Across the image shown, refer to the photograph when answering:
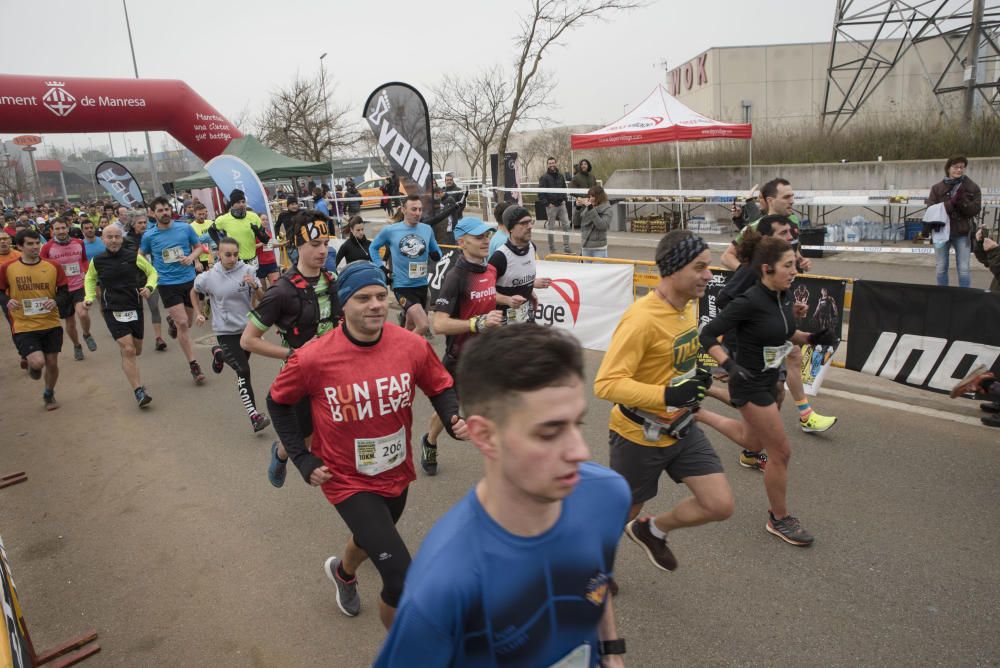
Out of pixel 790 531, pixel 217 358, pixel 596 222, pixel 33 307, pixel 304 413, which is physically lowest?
pixel 790 531

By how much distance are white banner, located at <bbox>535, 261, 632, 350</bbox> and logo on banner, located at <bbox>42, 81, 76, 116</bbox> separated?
13.2 meters

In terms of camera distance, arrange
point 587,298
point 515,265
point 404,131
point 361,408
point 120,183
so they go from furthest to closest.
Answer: point 120,183 < point 404,131 < point 587,298 < point 515,265 < point 361,408

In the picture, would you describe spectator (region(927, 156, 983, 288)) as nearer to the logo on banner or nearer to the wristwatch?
the wristwatch

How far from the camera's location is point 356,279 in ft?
10.2

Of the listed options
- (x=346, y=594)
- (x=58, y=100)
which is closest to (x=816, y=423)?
(x=346, y=594)

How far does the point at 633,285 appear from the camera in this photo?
8.56 meters

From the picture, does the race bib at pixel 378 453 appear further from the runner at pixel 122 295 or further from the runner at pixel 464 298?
the runner at pixel 122 295

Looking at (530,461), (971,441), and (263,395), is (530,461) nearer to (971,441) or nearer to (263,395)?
(971,441)

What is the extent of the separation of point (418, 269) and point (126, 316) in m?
3.45

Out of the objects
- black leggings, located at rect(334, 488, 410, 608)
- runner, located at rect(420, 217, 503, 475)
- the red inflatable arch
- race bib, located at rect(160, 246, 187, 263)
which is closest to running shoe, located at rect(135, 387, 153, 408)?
race bib, located at rect(160, 246, 187, 263)

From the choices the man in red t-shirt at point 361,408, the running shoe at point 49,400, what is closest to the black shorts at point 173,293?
the running shoe at point 49,400

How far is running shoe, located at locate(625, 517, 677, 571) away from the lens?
141 inches

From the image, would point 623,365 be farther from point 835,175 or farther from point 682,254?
point 835,175

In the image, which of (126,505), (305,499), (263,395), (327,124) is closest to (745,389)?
(305,499)
